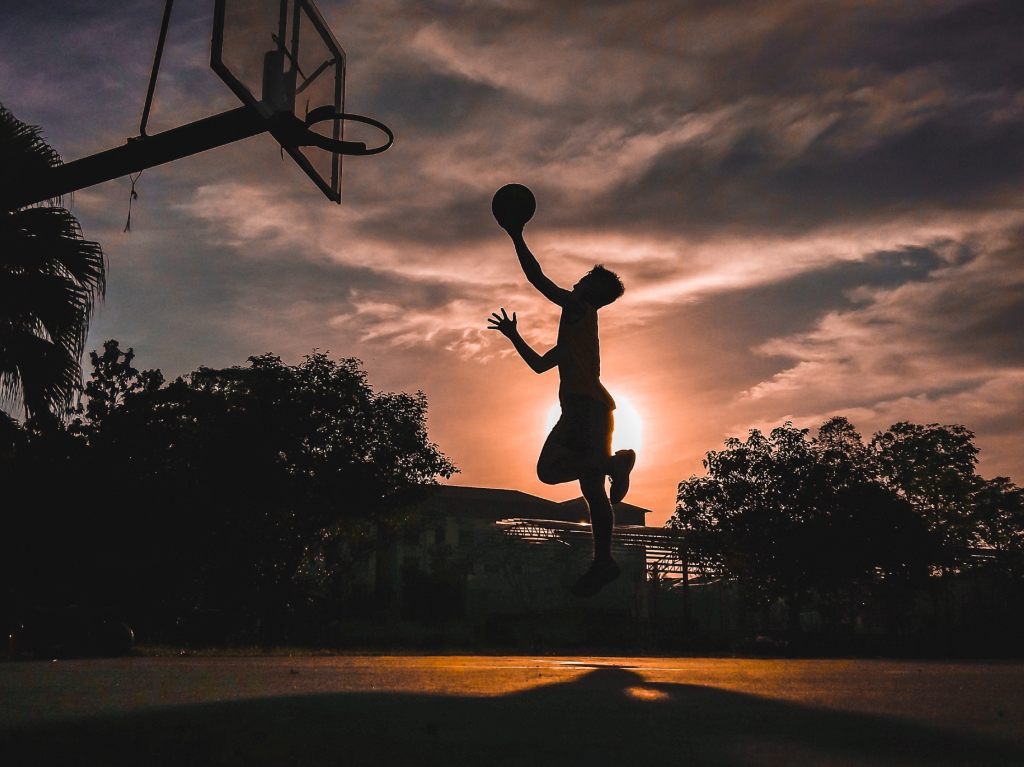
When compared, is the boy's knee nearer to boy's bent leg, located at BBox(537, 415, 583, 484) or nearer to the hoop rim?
boy's bent leg, located at BBox(537, 415, 583, 484)

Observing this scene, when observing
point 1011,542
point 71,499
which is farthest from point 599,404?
point 1011,542

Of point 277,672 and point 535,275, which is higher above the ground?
point 535,275

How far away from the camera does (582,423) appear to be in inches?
239

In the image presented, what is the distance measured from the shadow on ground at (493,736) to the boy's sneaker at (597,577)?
8.46ft

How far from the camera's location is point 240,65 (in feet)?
28.7

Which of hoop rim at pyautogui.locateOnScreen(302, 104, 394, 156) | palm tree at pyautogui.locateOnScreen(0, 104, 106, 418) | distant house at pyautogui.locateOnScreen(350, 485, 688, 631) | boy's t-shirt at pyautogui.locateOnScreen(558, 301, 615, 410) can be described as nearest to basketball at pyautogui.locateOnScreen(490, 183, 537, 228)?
boy's t-shirt at pyautogui.locateOnScreen(558, 301, 615, 410)

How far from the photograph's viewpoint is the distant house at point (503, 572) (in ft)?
116

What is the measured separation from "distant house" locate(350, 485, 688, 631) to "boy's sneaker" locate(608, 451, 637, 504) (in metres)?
21.6

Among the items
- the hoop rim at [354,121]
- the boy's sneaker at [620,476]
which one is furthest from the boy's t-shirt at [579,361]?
the hoop rim at [354,121]

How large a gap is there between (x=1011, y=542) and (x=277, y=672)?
40040mm

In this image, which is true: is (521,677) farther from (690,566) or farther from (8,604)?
(690,566)

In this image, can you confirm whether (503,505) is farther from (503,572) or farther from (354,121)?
(354,121)

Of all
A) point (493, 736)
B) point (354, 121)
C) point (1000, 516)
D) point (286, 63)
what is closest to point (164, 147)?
point (286, 63)

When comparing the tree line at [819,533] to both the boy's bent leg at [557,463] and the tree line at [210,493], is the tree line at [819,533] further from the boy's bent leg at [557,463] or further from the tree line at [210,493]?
the boy's bent leg at [557,463]
